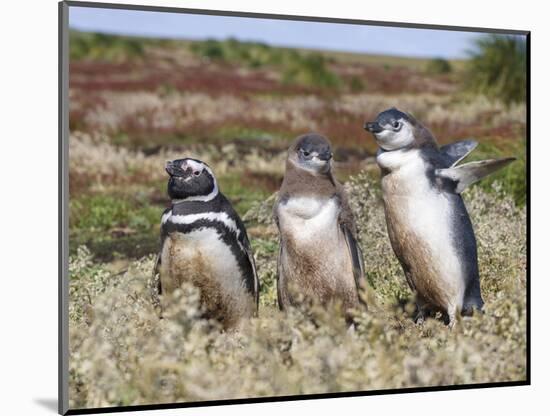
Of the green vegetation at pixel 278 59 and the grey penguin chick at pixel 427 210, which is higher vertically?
the green vegetation at pixel 278 59

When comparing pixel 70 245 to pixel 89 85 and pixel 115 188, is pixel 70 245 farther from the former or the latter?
pixel 89 85

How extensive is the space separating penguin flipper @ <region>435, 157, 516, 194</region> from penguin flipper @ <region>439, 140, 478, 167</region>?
0.30ft

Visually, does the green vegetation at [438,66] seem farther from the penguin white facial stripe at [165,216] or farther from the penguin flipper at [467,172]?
the penguin white facial stripe at [165,216]

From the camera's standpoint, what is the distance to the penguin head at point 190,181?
22.8 ft

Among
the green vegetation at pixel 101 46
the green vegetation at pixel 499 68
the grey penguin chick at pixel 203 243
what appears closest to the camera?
the grey penguin chick at pixel 203 243

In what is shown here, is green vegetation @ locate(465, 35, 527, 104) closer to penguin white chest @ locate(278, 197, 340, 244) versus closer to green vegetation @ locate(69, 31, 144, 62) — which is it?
penguin white chest @ locate(278, 197, 340, 244)

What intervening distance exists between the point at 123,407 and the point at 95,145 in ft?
5.03

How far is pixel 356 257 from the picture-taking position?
286 inches

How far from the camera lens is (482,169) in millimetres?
7602

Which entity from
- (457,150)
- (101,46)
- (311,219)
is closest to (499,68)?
(457,150)

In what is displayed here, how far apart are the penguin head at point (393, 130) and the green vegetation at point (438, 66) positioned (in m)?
0.66

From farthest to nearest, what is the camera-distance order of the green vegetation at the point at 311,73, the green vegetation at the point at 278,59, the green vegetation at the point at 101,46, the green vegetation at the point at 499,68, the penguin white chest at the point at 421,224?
the green vegetation at the point at 499,68 → the green vegetation at the point at 311,73 → the green vegetation at the point at 278,59 → the penguin white chest at the point at 421,224 → the green vegetation at the point at 101,46

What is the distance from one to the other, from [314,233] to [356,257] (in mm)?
321

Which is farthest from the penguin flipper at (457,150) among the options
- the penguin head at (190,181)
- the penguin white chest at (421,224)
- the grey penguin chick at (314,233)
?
the penguin head at (190,181)
